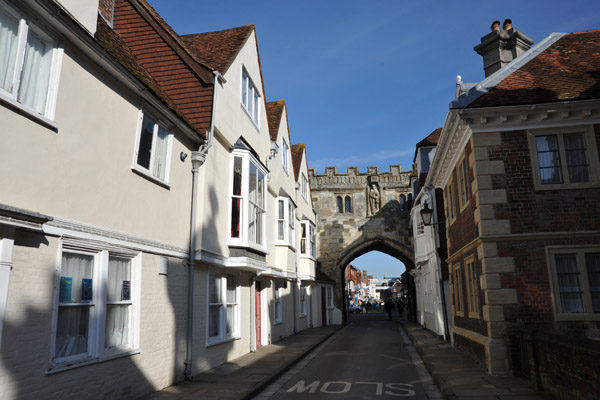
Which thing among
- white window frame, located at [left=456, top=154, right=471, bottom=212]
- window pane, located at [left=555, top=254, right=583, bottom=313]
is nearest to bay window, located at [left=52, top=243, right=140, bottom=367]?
white window frame, located at [left=456, top=154, right=471, bottom=212]

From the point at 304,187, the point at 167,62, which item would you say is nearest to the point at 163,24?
the point at 167,62

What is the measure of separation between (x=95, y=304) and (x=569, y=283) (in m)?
9.40

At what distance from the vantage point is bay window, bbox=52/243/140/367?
6.38 meters

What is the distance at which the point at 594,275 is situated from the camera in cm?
962

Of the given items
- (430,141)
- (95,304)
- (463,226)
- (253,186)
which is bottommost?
(95,304)

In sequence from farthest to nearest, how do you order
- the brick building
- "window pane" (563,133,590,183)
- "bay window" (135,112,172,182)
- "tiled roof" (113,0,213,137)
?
1. "tiled roof" (113,0,213,137)
2. "window pane" (563,133,590,183)
3. the brick building
4. "bay window" (135,112,172,182)

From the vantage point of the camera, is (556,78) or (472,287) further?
(472,287)

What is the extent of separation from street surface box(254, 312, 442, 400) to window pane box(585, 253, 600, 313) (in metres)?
3.86

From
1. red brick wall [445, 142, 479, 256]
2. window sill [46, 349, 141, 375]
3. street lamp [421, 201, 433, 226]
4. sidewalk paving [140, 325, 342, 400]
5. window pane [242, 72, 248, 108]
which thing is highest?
window pane [242, 72, 248, 108]

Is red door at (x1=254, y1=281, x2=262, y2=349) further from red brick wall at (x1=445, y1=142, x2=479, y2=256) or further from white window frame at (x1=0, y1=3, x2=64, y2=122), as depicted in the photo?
white window frame at (x1=0, y1=3, x2=64, y2=122)

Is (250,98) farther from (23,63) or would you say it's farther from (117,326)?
(23,63)

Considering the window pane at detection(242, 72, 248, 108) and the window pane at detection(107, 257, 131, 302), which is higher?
the window pane at detection(242, 72, 248, 108)

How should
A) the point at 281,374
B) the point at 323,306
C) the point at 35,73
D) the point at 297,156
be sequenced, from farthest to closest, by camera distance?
the point at 323,306 → the point at 297,156 → the point at 281,374 → the point at 35,73

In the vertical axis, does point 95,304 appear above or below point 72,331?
above
